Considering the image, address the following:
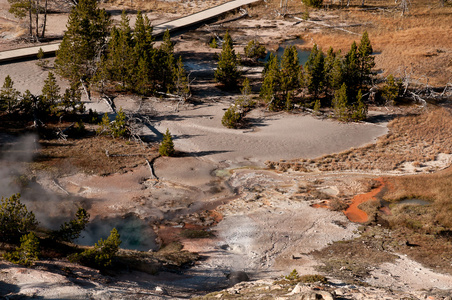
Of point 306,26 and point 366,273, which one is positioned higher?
point 306,26

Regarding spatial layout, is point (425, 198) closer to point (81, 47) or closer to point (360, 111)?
point (360, 111)

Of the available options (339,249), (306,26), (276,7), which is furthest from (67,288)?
(276,7)

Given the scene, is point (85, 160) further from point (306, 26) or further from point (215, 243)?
point (306, 26)

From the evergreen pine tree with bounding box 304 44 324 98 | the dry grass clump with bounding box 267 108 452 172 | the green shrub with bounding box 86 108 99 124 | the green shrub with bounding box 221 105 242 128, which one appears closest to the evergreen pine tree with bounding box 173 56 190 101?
the green shrub with bounding box 221 105 242 128

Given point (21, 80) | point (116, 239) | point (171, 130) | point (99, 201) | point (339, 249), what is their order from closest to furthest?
point (116, 239) < point (339, 249) < point (99, 201) < point (171, 130) < point (21, 80)

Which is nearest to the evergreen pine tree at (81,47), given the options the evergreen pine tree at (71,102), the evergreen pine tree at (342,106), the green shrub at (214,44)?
the evergreen pine tree at (71,102)

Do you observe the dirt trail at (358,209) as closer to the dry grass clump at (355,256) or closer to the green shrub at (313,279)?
the dry grass clump at (355,256)

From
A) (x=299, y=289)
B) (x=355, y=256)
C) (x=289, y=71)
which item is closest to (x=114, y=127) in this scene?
(x=289, y=71)
